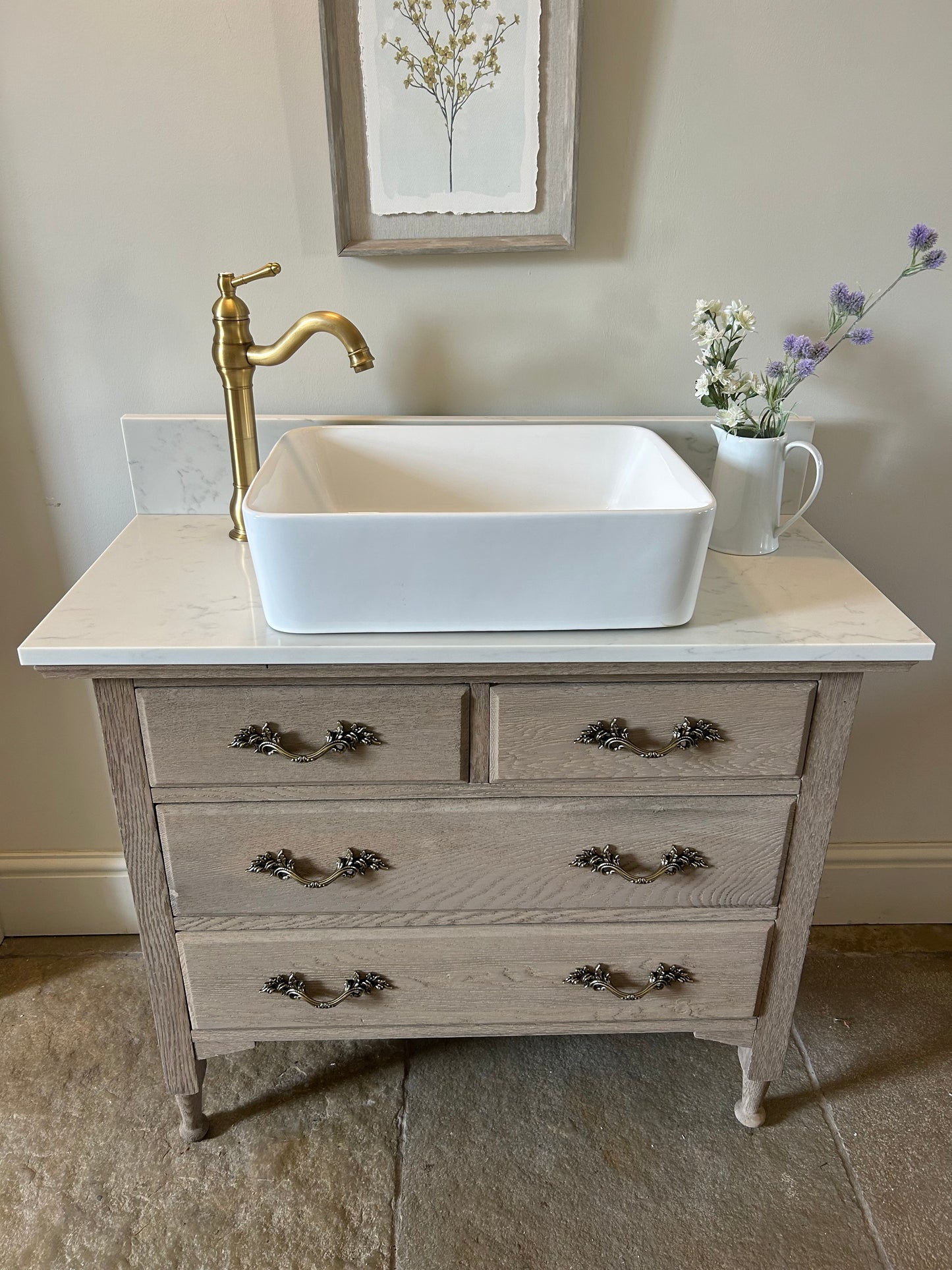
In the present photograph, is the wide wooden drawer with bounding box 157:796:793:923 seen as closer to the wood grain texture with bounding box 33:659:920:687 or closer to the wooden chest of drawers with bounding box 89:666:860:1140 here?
the wooden chest of drawers with bounding box 89:666:860:1140

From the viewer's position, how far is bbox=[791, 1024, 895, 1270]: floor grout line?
45.6 inches

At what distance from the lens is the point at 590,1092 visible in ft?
4.44

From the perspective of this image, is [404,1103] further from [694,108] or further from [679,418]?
[694,108]

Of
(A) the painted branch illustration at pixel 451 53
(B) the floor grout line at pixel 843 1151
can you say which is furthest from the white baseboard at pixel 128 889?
(A) the painted branch illustration at pixel 451 53

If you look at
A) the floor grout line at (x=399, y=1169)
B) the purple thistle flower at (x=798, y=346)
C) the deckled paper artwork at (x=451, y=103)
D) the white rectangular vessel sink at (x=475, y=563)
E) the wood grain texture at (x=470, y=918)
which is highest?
the deckled paper artwork at (x=451, y=103)

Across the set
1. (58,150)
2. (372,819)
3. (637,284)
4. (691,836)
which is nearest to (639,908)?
(691,836)

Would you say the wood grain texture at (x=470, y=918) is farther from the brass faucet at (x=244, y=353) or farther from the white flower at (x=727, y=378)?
the white flower at (x=727, y=378)

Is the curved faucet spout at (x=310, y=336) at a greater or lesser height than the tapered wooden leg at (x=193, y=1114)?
greater

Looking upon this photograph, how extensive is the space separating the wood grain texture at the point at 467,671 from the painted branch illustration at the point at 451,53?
0.74 metres

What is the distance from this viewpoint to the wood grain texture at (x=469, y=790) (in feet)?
3.29

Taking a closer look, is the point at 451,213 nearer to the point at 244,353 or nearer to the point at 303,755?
the point at 244,353

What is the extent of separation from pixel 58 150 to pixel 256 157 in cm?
26

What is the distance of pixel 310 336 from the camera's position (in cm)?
106

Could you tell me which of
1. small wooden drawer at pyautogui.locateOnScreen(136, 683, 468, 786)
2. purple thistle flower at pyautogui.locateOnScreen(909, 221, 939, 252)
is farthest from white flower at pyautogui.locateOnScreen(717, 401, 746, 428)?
small wooden drawer at pyautogui.locateOnScreen(136, 683, 468, 786)
